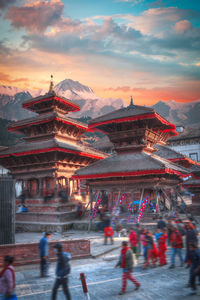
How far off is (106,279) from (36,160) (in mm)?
15765

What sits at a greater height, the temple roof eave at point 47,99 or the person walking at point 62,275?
the temple roof eave at point 47,99

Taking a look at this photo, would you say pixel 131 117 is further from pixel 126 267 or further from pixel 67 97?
pixel 67 97

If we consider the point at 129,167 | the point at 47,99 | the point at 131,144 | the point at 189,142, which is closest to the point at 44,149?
the point at 47,99

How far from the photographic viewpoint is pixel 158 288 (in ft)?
26.3

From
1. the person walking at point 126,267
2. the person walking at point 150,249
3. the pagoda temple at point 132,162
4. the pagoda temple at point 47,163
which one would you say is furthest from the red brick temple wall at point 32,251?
the pagoda temple at point 47,163

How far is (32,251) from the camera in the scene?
11094 mm

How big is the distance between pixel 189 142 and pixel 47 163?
32.9 metres

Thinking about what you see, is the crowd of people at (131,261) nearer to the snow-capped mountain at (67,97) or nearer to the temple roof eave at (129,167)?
the temple roof eave at (129,167)

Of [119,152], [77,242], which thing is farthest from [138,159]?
[77,242]

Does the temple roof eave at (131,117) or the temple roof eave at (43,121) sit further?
the temple roof eave at (43,121)

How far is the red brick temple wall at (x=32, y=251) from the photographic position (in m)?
10.6

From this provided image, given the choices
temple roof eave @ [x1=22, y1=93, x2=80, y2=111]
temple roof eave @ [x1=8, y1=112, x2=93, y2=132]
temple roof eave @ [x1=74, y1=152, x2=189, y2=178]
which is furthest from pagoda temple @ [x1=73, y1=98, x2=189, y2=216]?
temple roof eave @ [x1=22, y1=93, x2=80, y2=111]

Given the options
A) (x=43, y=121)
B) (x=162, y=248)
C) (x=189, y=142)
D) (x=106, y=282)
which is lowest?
(x=106, y=282)

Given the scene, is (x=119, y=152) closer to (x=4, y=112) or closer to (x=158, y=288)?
(x=158, y=288)
